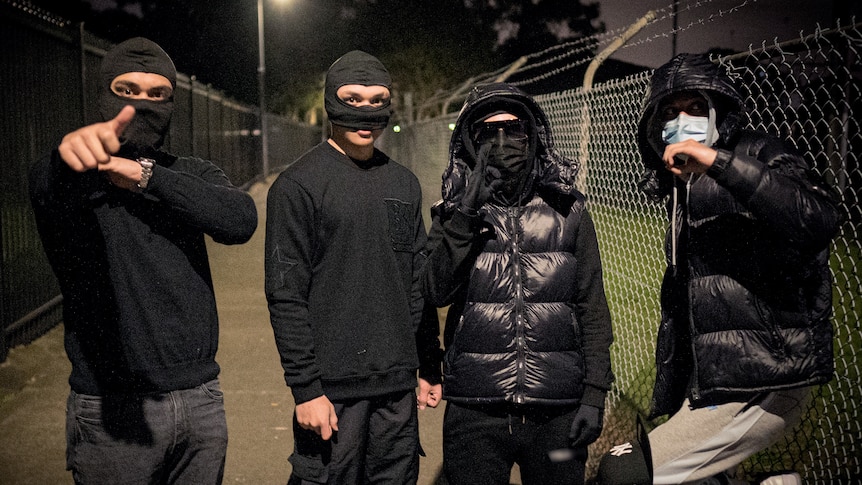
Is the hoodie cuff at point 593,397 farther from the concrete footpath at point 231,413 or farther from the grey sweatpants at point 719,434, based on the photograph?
the concrete footpath at point 231,413

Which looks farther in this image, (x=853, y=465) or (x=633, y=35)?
(x=633, y=35)

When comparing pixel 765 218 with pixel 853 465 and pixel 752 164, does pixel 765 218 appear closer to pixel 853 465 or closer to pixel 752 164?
pixel 752 164

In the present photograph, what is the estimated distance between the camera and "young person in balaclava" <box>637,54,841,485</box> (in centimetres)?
242

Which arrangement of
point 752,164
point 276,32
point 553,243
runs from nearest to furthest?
point 752,164 → point 553,243 → point 276,32

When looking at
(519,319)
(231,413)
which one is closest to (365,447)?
(519,319)

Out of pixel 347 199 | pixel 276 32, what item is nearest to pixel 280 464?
pixel 347 199

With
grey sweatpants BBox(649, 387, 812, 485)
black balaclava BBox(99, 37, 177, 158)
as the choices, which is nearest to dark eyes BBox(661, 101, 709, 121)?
grey sweatpants BBox(649, 387, 812, 485)

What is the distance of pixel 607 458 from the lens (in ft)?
9.55

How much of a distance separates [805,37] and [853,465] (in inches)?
110

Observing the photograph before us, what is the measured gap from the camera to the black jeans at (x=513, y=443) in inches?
114

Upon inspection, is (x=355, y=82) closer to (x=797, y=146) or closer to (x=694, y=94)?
(x=694, y=94)

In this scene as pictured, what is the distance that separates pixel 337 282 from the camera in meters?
2.92

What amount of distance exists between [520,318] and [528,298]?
0.08 m

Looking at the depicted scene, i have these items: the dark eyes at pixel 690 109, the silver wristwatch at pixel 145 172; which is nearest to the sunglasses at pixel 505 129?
the dark eyes at pixel 690 109
